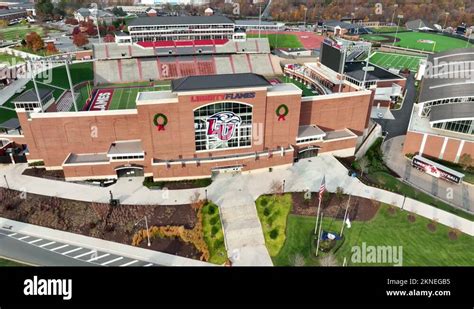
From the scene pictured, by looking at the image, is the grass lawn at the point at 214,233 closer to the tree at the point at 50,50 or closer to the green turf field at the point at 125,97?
the green turf field at the point at 125,97

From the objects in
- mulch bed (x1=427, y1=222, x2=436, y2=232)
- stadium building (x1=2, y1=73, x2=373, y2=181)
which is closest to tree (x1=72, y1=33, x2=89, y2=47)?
stadium building (x1=2, y1=73, x2=373, y2=181)

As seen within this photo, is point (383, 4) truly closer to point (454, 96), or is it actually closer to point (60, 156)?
point (454, 96)

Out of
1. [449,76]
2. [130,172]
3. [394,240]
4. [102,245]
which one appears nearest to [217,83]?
[130,172]

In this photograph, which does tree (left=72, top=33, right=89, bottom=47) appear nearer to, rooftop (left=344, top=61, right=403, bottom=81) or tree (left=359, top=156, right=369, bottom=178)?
rooftop (left=344, top=61, right=403, bottom=81)

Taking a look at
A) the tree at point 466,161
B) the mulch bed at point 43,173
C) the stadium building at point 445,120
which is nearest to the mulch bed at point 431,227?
the tree at point 466,161

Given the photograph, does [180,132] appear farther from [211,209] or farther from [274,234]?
[274,234]

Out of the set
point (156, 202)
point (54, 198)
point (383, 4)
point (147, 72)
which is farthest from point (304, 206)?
point (383, 4)
